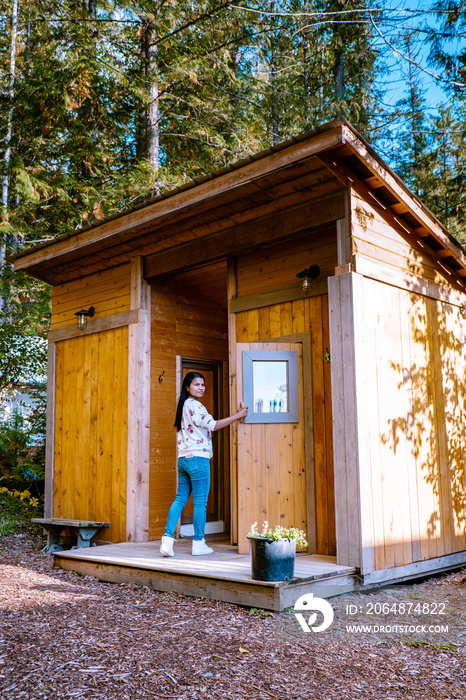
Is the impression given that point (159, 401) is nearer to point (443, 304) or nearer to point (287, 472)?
point (287, 472)

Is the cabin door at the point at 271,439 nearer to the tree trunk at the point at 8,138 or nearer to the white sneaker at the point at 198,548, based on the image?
the white sneaker at the point at 198,548

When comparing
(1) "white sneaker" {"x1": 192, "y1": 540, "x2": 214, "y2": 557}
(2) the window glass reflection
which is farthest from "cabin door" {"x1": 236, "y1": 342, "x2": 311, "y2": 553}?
(1) "white sneaker" {"x1": 192, "y1": 540, "x2": 214, "y2": 557}

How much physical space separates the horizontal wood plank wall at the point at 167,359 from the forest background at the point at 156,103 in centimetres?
431

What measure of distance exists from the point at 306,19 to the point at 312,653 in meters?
12.5

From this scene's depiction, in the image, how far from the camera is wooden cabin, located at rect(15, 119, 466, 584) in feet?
16.9

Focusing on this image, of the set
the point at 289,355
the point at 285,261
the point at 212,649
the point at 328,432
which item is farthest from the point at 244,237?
the point at 212,649

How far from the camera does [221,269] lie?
23.8 feet

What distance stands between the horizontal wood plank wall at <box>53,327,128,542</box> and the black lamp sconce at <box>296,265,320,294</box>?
95.2 inches

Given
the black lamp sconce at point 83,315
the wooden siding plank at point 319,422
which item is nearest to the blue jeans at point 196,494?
the wooden siding plank at point 319,422

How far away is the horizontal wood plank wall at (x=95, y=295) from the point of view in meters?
7.45

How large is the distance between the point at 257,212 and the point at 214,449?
3.16 m

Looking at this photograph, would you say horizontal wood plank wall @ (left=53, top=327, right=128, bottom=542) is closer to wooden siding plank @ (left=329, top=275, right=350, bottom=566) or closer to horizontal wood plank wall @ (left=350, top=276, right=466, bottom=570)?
wooden siding plank @ (left=329, top=275, right=350, bottom=566)

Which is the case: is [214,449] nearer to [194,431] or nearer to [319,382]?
[194,431]

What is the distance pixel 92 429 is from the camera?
24.8 ft
